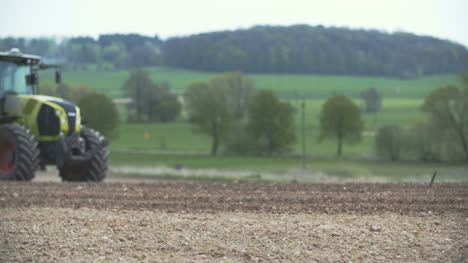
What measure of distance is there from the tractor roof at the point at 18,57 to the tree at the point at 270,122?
138 ft

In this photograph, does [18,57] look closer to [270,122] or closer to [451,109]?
[451,109]

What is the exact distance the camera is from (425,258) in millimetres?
6625

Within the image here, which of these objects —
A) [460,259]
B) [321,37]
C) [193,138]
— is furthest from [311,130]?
[460,259]

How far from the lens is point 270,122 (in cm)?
5788

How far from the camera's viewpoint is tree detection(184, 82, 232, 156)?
198ft

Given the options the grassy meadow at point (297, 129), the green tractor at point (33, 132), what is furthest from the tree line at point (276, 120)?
the green tractor at point (33, 132)

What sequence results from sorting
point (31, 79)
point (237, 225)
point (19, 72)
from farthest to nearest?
point (31, 79) < point (19, 72) < point (237, 225)

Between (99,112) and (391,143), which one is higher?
(99,112)

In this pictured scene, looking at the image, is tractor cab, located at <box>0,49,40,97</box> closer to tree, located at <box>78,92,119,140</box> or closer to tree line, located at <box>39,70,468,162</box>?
tree line, located at <box>39,70,468,162</box>

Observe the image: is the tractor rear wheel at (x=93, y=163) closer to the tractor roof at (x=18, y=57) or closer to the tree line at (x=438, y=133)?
the tractor roof at (x=18, y=57)

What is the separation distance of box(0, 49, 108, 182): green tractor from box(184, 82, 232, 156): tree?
44.1 meters

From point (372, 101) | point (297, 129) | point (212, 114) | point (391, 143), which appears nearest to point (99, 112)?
point (212, 114)

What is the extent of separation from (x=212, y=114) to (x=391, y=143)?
17.0 metres


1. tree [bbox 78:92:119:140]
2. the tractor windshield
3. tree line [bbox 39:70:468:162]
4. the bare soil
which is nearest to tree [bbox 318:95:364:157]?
tree line [bbox 39:70:468:162]
